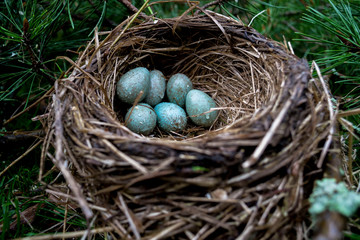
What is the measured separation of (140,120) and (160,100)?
31cm

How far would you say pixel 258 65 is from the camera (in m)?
1.56

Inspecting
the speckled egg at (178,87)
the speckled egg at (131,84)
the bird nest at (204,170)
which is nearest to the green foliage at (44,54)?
the bird nest at (204,170)

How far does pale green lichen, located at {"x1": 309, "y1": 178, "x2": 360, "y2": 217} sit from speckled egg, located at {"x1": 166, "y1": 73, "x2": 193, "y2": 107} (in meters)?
1.07

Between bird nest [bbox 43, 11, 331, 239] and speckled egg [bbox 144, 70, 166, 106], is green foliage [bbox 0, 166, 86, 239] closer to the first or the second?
bird nest [bbox 43, 11, 331, 239]

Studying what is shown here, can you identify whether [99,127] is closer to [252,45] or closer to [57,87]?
[57,87]

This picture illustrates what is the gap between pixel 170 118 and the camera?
166 cm

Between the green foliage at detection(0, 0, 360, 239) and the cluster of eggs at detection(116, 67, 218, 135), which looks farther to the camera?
the cluster of eggs at detection(116, 67, 218, 135)

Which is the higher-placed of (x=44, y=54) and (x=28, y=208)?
(x=44, y=54)

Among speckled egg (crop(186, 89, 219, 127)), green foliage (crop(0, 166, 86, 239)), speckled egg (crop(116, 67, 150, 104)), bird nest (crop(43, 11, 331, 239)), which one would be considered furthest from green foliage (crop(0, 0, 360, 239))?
speckled egg (crop(186, 89, 219, 127))

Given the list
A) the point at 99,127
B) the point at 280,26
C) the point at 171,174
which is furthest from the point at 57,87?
the point at 280,26

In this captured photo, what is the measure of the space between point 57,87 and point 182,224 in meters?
0.81

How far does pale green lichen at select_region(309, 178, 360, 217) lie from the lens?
0.74m

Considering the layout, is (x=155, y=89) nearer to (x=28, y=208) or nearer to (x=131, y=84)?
(x=131, y=84)

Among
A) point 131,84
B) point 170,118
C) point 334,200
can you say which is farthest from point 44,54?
point 334,200
